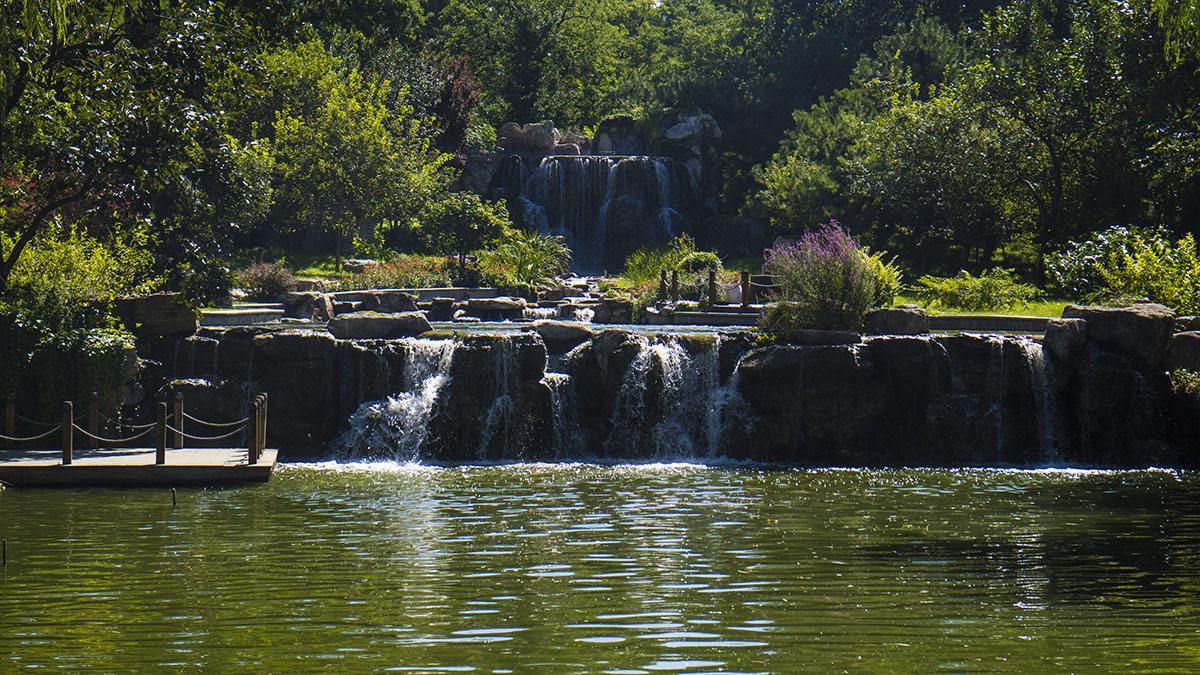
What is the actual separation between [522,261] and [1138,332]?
71.7ft

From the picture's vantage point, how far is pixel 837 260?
28.7 metres

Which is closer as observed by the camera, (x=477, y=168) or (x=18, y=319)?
(x=18, y=319)

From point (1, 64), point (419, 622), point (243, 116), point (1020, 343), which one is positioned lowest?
point (419, 622)

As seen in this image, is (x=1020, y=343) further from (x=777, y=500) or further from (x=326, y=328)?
(x=326, y=328)

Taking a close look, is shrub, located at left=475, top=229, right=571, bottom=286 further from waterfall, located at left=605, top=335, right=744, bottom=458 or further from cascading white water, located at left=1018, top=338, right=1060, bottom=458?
cascading white water, located at left=1018, top=338, right=1060, bottom=458

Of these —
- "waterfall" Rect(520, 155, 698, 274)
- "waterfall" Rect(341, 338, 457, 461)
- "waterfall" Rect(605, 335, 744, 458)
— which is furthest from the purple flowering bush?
"waterfall" Rect(520, 155, 698, 274)

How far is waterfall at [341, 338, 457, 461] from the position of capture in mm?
27562

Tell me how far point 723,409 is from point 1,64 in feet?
46.3

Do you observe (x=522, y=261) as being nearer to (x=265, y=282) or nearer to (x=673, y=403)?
(x=265, y=282)

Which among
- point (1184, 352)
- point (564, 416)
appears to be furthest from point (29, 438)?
point (1184, 352)

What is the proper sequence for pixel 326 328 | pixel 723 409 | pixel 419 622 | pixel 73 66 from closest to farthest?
pixel 419 622
pixel 73 66
pixel 723 409
pixel 326 328

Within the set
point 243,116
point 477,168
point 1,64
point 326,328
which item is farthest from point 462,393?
point 477,168

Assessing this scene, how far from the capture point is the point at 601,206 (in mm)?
56062

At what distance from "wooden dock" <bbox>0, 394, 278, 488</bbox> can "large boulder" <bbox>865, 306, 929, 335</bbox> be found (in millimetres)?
12436
